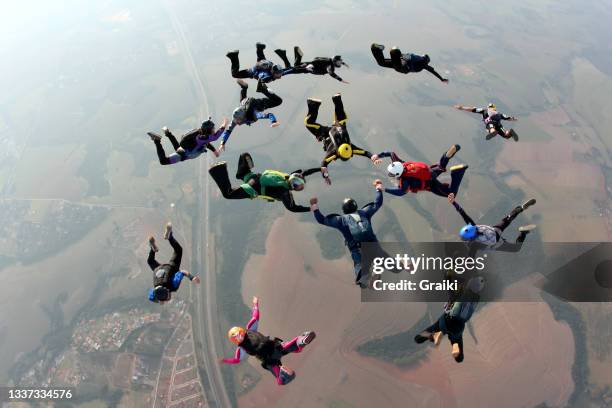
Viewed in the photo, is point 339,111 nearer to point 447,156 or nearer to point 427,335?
point 447,156

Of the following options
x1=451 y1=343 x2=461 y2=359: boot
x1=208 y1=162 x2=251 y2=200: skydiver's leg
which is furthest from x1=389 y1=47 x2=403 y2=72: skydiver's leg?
x1=451 y1=343 x2=461 y2=359: boot

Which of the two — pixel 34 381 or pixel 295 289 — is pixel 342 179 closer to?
pixel 295 289

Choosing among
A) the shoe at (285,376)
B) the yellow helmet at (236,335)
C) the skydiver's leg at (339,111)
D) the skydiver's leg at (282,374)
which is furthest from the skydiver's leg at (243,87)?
the shoe at (285,376)

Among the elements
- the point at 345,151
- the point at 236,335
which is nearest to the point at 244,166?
the point at 345,151

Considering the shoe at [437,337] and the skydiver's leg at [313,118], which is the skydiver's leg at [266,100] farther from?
the shoe at [437,337]

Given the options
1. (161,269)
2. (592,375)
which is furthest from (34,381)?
(592,375)

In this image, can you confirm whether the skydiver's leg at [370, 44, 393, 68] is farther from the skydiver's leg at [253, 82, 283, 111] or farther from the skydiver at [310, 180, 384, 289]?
the skydiver at [310, 180, 384, 289]
